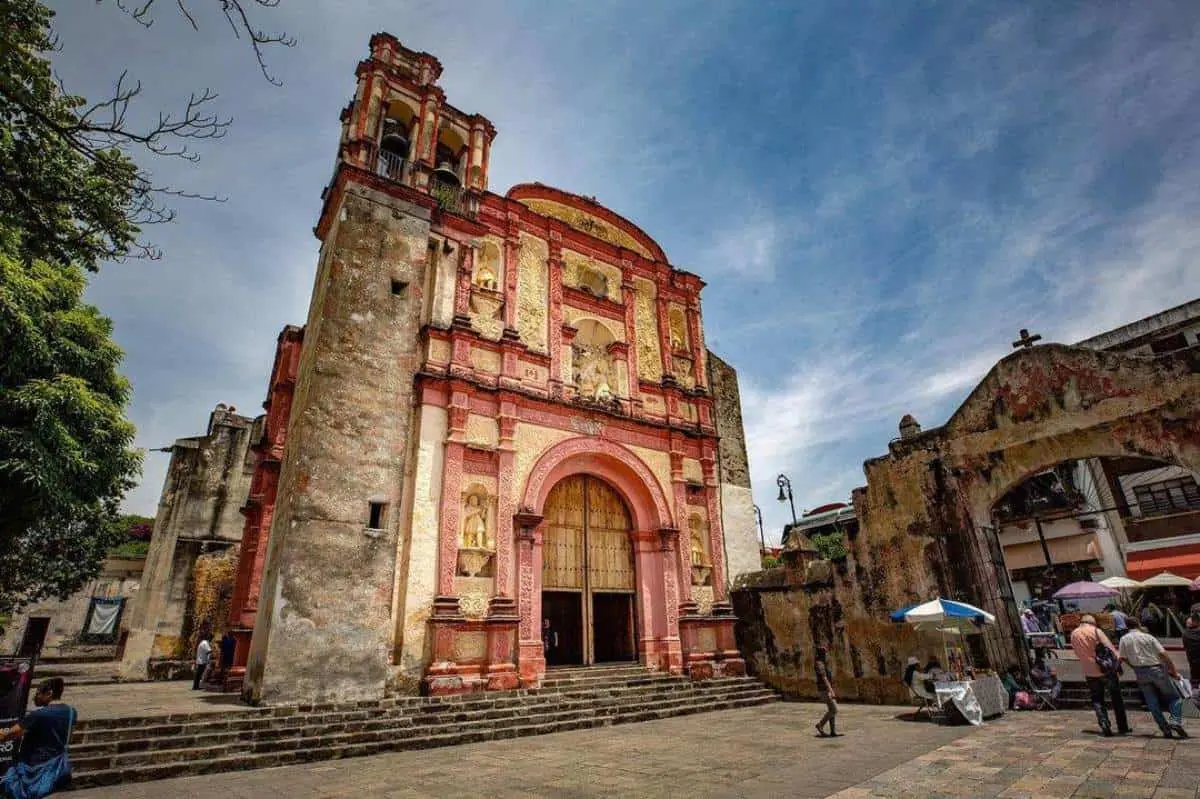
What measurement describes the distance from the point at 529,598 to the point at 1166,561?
1920 centimetres

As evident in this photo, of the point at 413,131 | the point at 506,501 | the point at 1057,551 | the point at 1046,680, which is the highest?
the point at 413,131

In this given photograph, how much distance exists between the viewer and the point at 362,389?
1005 centimetres

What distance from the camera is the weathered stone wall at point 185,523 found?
50.2 ft

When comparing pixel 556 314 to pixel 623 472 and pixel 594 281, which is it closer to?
pixel 594 281

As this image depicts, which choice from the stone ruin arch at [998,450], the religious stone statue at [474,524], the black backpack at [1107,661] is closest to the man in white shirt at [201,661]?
the religious stone statue at [474,524]

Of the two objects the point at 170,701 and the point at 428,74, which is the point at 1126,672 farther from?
the point at 428,74

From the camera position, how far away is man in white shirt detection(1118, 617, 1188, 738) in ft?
20.3

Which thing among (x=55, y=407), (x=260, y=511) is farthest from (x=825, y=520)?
(x=55, y=407)

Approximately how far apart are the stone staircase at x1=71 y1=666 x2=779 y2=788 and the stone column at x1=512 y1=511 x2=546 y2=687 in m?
0.40

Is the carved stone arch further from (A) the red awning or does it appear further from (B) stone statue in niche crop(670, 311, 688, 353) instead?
(A) the red awning

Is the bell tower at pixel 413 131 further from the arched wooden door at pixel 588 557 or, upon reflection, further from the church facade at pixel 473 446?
the arched wooden door at pixel 588 557

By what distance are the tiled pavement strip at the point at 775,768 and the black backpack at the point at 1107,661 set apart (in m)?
0.64

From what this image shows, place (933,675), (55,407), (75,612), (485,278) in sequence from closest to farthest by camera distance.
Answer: (933,675)
(55,407)
(485,278)
(75,612)

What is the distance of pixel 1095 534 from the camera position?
1936 cm
